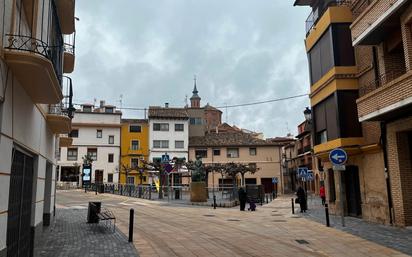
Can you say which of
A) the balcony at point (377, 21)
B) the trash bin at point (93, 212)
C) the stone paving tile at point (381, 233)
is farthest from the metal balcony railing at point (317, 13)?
the trash bin at point (93, 212)

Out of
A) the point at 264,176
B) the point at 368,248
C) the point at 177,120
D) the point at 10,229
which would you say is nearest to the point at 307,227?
the point at 368,248

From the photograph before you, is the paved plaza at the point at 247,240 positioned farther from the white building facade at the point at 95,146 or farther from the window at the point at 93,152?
the window at the point at 93,152

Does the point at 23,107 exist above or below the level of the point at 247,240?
above

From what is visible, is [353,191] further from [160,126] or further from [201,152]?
[160,126]

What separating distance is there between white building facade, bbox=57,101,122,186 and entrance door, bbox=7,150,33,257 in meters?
55.0

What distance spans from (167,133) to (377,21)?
53.0 meters

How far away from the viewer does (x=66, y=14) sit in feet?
41.9

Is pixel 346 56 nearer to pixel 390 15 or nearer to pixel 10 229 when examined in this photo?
pixel 390 15

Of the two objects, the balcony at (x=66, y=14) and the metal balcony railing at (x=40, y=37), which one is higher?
the balcony at (x=66, y=14)

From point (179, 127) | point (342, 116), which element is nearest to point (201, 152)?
point (179, 127)

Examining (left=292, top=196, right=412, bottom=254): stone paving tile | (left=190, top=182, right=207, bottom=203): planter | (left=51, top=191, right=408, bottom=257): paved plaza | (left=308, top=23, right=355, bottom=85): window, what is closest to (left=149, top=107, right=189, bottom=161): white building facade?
(left=190, top=182, right=207, bottom=203): planter

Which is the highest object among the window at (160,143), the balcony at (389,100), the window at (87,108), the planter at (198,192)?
the window at (87,108)

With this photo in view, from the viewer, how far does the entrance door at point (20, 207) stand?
23.1 ft

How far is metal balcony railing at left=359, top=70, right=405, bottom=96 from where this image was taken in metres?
14.9
